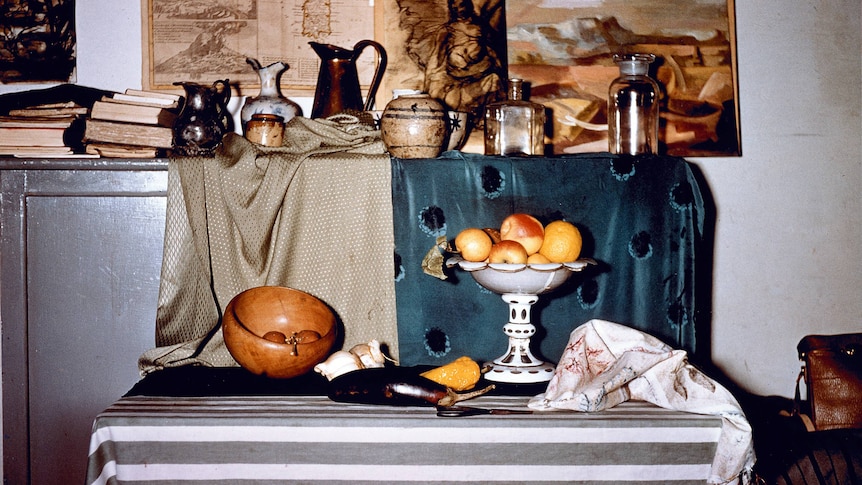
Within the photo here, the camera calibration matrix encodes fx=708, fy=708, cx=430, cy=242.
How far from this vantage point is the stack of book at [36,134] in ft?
6.46

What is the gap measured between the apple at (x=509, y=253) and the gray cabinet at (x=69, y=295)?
3.16 ft

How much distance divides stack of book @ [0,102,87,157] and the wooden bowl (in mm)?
705

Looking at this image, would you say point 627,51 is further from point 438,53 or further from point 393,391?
point 393,391

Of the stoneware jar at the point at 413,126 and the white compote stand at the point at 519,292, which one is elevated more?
the stoneware jar at the point at 413,126

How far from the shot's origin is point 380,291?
1.95m

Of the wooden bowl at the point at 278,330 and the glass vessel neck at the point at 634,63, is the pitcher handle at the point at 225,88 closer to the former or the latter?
the wooden bowl at the point at 278,330

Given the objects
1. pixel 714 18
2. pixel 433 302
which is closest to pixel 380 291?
pixel 433 302

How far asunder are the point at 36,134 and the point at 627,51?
192 cm

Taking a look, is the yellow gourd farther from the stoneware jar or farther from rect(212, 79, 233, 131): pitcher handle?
rect(212, 79, 233, 131): pitcher handle

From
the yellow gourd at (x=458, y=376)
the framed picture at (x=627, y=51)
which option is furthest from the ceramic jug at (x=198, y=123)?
the framed picture at (x=627, y=51)

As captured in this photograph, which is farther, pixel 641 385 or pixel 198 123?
pixel 198 123

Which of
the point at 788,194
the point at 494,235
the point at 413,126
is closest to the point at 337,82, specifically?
the point at 413,126

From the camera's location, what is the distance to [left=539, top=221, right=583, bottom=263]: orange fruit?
1.67 m

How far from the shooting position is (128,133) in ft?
6.51
